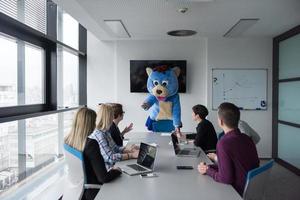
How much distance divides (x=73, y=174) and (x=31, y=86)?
1.89 metres

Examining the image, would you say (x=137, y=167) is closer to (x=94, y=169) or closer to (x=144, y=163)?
(x=144, y=163)

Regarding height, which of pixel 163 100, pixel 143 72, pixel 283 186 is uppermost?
pixel 143 72

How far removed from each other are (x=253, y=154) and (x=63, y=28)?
3828 mm

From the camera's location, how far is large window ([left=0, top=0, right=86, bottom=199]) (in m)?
3.06

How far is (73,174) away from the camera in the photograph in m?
2.32

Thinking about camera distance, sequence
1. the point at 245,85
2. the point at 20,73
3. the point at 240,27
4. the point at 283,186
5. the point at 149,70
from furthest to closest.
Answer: the point at 245,85 < the point at 149,70 < the point at 240,27 < the point at 283,186 < the point at 20,73

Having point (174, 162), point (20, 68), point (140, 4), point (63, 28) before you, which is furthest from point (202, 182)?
point (63, 28)

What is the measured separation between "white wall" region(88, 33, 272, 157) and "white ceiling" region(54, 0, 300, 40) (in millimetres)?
572

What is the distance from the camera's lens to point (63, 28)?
184 inches

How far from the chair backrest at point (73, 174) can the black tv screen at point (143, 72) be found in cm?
346

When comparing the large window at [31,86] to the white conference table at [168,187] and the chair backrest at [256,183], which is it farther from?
the chair backrest at [256,183]

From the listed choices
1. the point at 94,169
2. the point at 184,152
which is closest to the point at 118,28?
the point at 184,152

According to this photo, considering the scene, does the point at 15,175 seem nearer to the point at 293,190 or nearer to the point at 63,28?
the point at 63,28

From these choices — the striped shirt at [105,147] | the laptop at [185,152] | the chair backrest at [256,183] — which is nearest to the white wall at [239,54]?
the laptop at [185,152]
